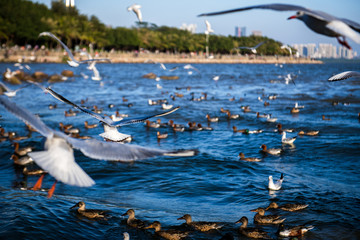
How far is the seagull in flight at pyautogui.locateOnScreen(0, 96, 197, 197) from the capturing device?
15.5ft

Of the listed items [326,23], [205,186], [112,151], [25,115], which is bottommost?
[205,186]

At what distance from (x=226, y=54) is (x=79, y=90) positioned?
340ft

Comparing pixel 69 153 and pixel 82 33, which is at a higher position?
pixel 82 33

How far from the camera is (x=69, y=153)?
512 cm

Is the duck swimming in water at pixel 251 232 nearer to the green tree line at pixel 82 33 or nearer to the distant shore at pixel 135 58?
the distant shore at pixel 135 58

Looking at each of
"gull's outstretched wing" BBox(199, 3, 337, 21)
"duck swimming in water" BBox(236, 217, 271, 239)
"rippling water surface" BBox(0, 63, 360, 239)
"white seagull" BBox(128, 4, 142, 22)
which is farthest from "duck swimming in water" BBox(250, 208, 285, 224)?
"white seagull" BBox(128, 4, 142, 22)

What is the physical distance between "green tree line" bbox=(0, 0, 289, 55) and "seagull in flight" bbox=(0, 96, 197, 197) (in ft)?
147

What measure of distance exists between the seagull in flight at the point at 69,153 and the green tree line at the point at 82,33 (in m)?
44.7

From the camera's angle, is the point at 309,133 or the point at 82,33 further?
the point at 82,33

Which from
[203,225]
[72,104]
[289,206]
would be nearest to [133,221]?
[203,225]

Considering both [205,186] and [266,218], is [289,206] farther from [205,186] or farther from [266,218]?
[205,186]

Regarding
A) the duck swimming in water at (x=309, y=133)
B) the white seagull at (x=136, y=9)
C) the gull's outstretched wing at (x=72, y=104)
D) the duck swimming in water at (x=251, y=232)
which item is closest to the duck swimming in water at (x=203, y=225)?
the duck swimming in water at (x=251, y=232)

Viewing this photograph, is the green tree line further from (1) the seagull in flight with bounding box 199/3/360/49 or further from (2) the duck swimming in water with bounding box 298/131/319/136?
(1) the seagull in flight with bounding box 199/3/360/49

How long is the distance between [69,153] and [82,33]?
279ft
